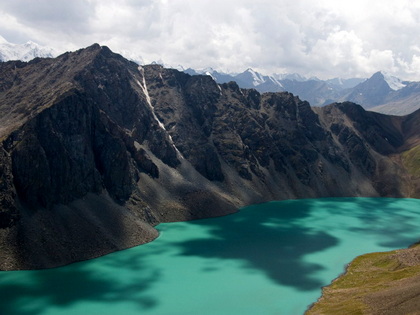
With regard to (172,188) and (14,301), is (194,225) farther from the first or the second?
(14,301)

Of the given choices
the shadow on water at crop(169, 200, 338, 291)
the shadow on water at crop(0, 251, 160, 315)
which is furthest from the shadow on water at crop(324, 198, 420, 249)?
the shadow on water at crop(0, 251, 160, 315)

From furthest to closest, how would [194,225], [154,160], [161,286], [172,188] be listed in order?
[154,160] → [172,188] → [194,225] → [161,286]

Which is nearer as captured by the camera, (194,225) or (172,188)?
(194,225)

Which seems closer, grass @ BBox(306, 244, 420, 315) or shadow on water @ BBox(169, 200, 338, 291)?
grass @ BBox(306, 244, 420, 315)

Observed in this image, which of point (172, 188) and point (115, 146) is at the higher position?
point (115, 146)

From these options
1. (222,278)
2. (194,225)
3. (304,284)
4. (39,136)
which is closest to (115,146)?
(39,136)

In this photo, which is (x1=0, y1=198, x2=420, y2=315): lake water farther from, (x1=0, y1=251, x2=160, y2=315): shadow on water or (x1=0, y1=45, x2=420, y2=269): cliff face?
(x1=0, y1=45, x2=420, y2=269): cliff face

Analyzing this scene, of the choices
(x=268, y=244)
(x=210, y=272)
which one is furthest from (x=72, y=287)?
(x=268, y=244)
